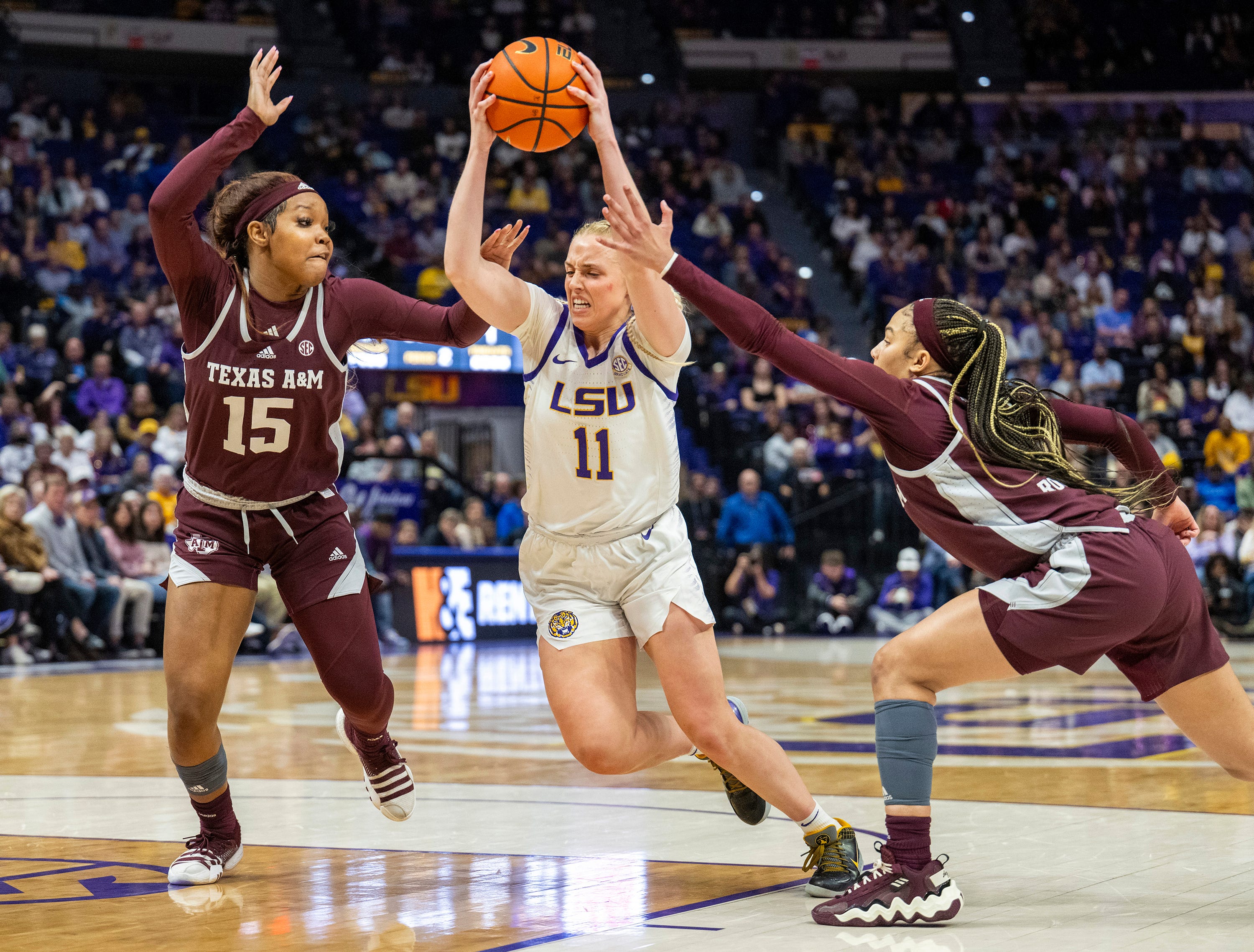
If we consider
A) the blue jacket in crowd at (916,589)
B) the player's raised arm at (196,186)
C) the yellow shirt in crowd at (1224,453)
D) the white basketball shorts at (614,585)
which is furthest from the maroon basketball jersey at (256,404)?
the yellow shirt in crowd at (1224,453)

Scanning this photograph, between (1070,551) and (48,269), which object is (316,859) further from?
(48,269)

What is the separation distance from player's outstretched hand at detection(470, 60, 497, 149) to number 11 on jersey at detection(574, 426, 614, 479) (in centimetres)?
94

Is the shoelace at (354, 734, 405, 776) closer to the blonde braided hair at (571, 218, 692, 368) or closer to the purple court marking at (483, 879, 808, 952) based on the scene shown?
the purple court marking at (483, 879, 808, 952)

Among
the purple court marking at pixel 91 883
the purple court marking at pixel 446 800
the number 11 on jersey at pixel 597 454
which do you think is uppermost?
the number 11 on jersey at pixel 597 454

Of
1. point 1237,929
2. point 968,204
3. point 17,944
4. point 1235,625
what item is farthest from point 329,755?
point 968,204

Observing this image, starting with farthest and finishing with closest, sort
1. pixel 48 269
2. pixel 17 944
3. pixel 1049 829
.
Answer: pixel 48 269, pixel 1049 829, pixel 17 944

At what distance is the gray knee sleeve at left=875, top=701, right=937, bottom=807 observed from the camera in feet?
13.5

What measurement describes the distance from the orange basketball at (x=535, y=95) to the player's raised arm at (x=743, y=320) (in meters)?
0.67

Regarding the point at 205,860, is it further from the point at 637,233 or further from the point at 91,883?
the point at 637,233

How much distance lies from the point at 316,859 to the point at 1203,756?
4.54 meters

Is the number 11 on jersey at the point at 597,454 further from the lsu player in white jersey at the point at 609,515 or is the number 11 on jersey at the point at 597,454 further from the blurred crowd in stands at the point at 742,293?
the blurred crowd in stands at the point at 742,293

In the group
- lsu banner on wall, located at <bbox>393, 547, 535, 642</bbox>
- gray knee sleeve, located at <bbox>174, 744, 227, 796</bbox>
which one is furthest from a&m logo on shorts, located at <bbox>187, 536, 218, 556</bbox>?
lsu banner on wall, located at <bbox>393, 547, 535, 642</bbox>

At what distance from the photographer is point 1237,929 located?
3.86 metres

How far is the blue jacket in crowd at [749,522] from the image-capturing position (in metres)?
16.8
